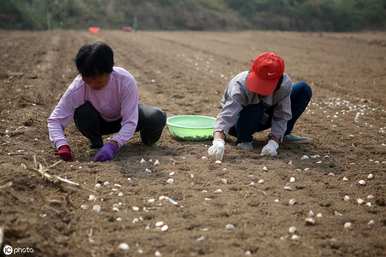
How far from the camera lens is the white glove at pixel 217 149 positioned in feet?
14.3

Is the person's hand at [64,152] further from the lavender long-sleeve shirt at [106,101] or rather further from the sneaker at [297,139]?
the sneaker at [297,139]

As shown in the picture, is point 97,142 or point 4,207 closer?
point 4,207

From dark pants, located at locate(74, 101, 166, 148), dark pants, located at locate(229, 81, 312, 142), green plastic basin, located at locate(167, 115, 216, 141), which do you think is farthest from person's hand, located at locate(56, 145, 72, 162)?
dark pants, located at locate(229, 81, 312, 142)

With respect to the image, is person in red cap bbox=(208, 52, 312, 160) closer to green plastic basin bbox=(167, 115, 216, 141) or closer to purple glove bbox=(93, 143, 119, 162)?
green plastic basin bbox=(167, 115, 216, 141)

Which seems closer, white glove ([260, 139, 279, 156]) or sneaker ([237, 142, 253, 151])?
white glove ([260, 139, 279, 156])

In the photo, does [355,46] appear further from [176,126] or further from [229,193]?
[229,193]

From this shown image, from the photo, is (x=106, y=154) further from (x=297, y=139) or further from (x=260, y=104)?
(x=297, y=139)

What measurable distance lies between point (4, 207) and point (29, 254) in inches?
20.2

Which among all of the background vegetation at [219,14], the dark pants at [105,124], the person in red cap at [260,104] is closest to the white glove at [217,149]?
the person in red cap at [260,104]

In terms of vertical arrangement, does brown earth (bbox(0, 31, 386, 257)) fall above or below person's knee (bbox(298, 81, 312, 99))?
below

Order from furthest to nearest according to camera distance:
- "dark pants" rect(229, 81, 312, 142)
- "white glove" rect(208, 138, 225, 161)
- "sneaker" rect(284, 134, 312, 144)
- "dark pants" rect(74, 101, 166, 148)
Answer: "sneaker" rect(284, 134, 312, 144) < "dark pants" rect(229, 81, 312, 142) < "dark pants" rect(74, 101, 166, 148) < "white glove" rect(208, 138, 225, 161)

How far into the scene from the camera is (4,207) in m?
3.09

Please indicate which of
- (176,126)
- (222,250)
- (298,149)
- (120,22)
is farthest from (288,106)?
(120,22)

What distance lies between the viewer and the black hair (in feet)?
12.8
